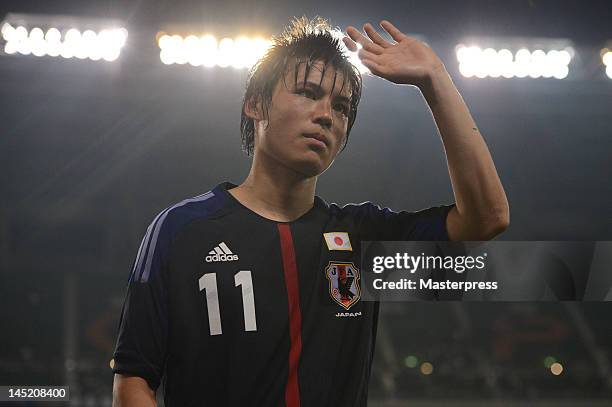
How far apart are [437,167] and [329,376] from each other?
5.34 m

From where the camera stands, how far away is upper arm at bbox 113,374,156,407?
1.06 m

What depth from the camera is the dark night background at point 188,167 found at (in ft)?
17.2

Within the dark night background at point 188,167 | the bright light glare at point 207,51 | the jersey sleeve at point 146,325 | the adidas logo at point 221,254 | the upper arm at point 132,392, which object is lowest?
the upper arm at point 132,392

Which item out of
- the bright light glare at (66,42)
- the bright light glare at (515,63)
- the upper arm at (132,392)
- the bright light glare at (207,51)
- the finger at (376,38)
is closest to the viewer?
the upper arm at (132,392)

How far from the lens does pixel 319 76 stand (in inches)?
49.0

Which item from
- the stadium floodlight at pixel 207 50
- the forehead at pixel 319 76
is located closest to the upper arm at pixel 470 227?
the forehead at pixel 319 76

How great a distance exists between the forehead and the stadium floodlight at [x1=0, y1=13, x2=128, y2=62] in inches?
149

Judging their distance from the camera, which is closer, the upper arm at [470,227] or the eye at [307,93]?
the upper arm at [470,227]

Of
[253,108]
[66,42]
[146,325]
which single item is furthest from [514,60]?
[146,325]

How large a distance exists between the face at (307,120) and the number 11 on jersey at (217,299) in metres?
0.23

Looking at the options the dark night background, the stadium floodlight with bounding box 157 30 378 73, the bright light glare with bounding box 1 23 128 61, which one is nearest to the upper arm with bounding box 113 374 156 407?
the dark night background

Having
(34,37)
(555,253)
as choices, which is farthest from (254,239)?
(34,37)

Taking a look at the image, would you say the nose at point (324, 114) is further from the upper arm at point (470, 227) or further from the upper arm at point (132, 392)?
the upper arm at point (132, 392)

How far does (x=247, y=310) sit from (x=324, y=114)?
38 cm
